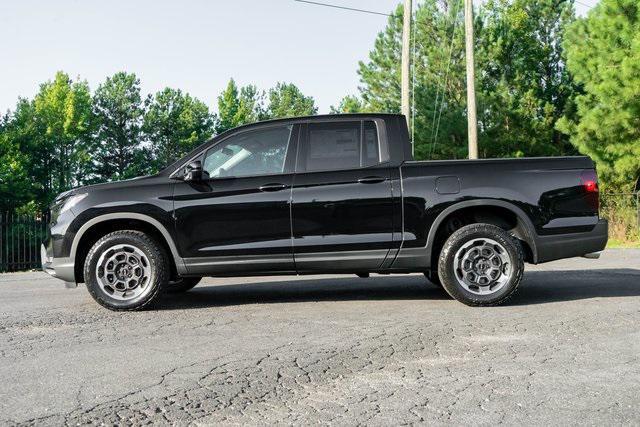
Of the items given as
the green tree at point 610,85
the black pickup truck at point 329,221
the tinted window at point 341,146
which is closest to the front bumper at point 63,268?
the black pickup truck at point 329,221

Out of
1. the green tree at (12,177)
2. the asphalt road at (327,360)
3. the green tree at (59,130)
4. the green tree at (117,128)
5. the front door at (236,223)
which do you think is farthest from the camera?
the green tree at (117,128)

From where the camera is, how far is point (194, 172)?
6.87m

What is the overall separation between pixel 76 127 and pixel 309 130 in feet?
179

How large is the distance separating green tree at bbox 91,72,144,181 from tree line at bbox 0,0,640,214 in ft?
0.33

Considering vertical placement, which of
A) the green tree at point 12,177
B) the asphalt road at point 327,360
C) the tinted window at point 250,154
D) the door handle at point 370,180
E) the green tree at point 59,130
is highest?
the green tree at point 59,130

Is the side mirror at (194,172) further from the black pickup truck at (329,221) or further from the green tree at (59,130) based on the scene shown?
the green tree at (59,130)

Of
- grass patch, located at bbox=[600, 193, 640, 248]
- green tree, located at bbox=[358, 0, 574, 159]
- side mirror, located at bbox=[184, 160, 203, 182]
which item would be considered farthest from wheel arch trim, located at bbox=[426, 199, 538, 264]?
green tree, located at bbox=[358, 0, 574, 159]

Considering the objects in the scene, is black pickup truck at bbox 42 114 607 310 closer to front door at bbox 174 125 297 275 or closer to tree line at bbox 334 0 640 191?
front door at bbox 174 125 297 275

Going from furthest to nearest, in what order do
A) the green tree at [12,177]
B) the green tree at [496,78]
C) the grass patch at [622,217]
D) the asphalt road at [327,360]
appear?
the green tree at [12,177]
the green tree at [496,78]
the grass patch at [622,217]
the asphalt road at [327,360]

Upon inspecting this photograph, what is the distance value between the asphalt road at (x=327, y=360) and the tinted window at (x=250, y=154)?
143cm

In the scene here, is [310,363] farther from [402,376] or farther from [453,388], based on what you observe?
[453,388]

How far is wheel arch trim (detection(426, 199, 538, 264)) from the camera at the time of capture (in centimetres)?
683

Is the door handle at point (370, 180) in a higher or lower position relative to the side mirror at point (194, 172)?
lower

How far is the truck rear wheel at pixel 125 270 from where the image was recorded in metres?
6.84
